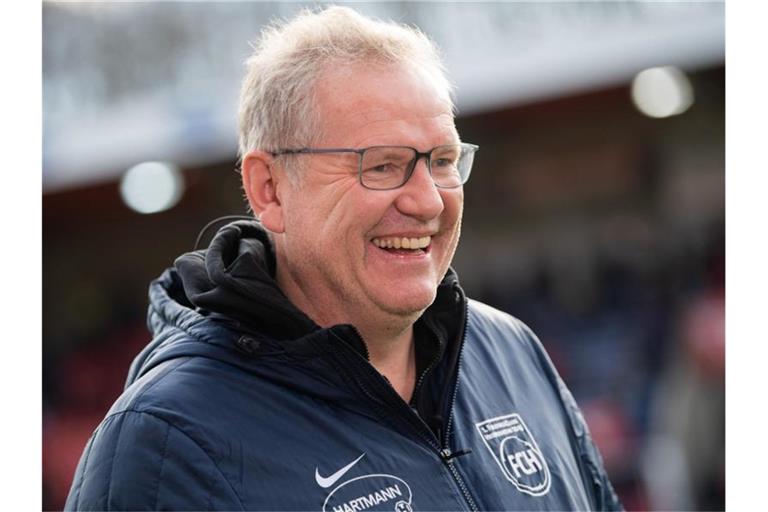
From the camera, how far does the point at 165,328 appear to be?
1.91 meters

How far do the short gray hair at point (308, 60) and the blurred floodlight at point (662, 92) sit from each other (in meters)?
6.69

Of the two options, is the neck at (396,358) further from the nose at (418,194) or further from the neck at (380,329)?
the nose at (418,194)

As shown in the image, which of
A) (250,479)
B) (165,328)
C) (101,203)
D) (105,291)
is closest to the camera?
(250,479)

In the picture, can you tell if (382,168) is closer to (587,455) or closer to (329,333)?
(329,333)

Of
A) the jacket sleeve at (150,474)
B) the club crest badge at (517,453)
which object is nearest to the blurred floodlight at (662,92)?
the club crest badge at (517,453)

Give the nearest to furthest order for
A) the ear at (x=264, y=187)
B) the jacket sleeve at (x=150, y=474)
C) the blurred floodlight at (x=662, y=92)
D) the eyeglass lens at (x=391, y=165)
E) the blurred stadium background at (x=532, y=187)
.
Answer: the jacket sleeve at (x=150, y=474) < the eyeglass lens at (x=391, y=165) < the ear at (x=264, y=187) < the blurred stadium background at (x=532, y=187) < the blurred floodlight at (x=662, y=92)

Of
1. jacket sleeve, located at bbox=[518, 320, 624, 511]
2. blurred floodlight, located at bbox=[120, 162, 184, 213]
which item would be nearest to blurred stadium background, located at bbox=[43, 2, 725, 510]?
blurred floodlight, located at bbox=[120, 162, 184, 213]

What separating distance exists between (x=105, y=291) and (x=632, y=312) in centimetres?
614

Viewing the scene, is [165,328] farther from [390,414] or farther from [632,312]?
[632,312]

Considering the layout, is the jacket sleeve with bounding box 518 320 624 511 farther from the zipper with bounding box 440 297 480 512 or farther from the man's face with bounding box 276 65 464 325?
the man's face with bounding box 276 65 464 325

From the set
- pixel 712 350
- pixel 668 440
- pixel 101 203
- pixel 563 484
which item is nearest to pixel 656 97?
pixel 712 350

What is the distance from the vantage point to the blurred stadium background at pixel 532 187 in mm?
7758

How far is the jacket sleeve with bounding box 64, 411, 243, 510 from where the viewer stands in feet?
5.02

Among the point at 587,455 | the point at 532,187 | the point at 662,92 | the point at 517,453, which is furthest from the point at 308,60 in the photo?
the point at 532,187
